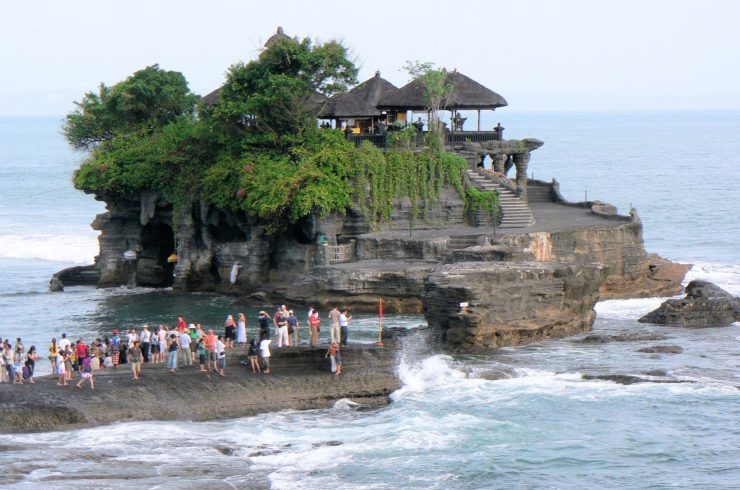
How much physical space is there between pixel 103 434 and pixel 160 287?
24954 millimetres

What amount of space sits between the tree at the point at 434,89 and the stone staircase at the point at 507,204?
241 centimetres

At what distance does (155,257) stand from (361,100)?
37.9 feet

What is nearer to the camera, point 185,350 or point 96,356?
point 185,350

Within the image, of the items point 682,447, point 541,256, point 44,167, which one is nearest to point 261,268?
point 541,256

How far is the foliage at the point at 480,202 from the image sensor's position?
53.7 meters

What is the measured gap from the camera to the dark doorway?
57500 millimetres

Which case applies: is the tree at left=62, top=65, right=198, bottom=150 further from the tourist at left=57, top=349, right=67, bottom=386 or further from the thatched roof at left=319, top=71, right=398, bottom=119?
the tourist at left=57, top=349, right=67, bottom=386

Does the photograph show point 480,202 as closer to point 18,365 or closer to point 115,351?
point 115,351

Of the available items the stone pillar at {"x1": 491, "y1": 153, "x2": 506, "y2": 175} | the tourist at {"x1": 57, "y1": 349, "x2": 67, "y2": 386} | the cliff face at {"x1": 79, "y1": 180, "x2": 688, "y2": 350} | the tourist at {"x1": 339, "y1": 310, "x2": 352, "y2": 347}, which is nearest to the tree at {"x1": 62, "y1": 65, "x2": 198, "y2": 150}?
the cliff face at {"x1": 79, "y1": 180, "x2": 688, "y2": 350}

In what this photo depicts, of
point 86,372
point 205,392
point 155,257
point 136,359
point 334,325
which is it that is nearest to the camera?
point 86,372

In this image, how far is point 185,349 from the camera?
120ft

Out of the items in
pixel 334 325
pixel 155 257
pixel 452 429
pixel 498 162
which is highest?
pixel 498 162

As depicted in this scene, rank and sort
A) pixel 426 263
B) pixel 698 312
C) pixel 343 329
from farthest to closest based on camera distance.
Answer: pixel 426 263
pixel 698 312
pixel 343 329

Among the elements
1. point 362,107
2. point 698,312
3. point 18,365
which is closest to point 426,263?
point 362,107
